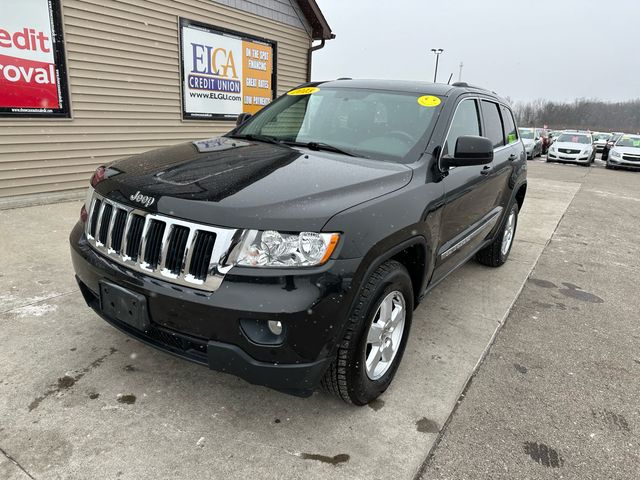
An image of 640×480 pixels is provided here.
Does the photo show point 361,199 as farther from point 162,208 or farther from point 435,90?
point 435,90

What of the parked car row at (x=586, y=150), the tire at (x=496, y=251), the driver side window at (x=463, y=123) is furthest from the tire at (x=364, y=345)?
the parked car row at (x=586, y=150)

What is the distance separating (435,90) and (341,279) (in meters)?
1.96

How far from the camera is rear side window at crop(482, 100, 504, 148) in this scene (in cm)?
406

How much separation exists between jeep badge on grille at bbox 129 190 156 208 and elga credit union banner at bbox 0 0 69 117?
16.5 feet

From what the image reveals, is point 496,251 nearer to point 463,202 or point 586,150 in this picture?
Result: point 463,202

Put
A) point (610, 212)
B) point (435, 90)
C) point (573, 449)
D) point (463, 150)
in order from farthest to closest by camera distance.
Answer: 1. point (610, 212)
2. point (435, 90)
3. point (463, 150)
4. point (573, 449)

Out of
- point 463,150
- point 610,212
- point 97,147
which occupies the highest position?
point 463,150

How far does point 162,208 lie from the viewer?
2172 mm

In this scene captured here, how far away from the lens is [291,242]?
203 cm

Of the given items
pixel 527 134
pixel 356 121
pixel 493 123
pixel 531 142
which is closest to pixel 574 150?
pixel 531 142

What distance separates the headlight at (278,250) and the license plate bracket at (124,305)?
0.52 meters

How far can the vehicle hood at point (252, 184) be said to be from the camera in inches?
80.9

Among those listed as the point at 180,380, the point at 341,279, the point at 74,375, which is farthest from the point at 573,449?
the point at 74,375

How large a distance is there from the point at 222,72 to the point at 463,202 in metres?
6.93
